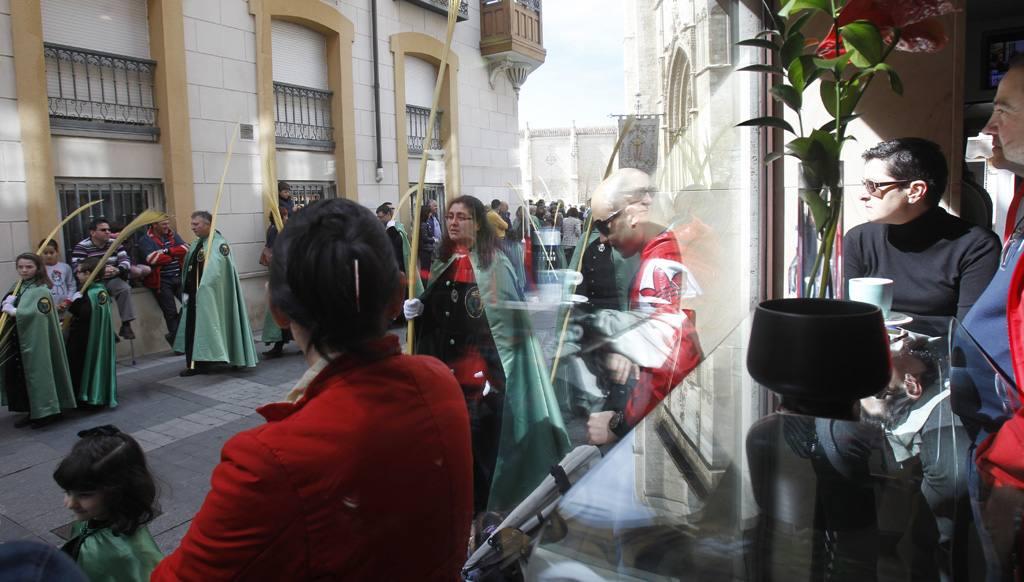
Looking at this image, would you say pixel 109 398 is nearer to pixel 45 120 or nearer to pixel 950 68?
pixel 45 120

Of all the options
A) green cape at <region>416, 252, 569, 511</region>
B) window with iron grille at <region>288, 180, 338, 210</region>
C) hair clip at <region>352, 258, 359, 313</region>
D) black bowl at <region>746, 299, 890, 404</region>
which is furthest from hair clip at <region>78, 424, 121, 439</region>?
window with iron grille at <region>288, 180, 338, 210</region>

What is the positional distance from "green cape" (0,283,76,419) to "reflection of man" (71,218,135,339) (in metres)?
1.52

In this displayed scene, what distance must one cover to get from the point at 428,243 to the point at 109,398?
12.9 ft

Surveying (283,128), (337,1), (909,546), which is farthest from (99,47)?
(909,546)

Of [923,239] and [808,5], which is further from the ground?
[808,5]

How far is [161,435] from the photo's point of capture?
Result: 4.96 meters

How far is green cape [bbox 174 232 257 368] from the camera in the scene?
6.69 metres

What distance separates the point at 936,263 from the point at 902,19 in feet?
3.98

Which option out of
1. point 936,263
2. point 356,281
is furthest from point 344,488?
point 936,263

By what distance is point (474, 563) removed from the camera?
173 cm

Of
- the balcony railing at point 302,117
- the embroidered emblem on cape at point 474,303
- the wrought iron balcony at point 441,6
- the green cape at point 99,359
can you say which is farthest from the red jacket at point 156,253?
the wrought iron balcony at point 441,6

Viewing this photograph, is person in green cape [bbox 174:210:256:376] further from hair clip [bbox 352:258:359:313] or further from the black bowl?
the black bowl

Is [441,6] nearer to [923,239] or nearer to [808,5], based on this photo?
[923,239]

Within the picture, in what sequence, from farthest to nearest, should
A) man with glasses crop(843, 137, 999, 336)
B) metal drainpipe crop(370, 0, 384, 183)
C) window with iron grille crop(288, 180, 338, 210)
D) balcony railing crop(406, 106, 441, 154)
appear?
1. balcony railing crop(406, 106, 441, 154)
2. metal drainpipe crop(370, 0, 384, 183)
3. window with iron grille crop(288, 180, 338, 210)
4. man with glasses crop(843, 137, 999, 336)
